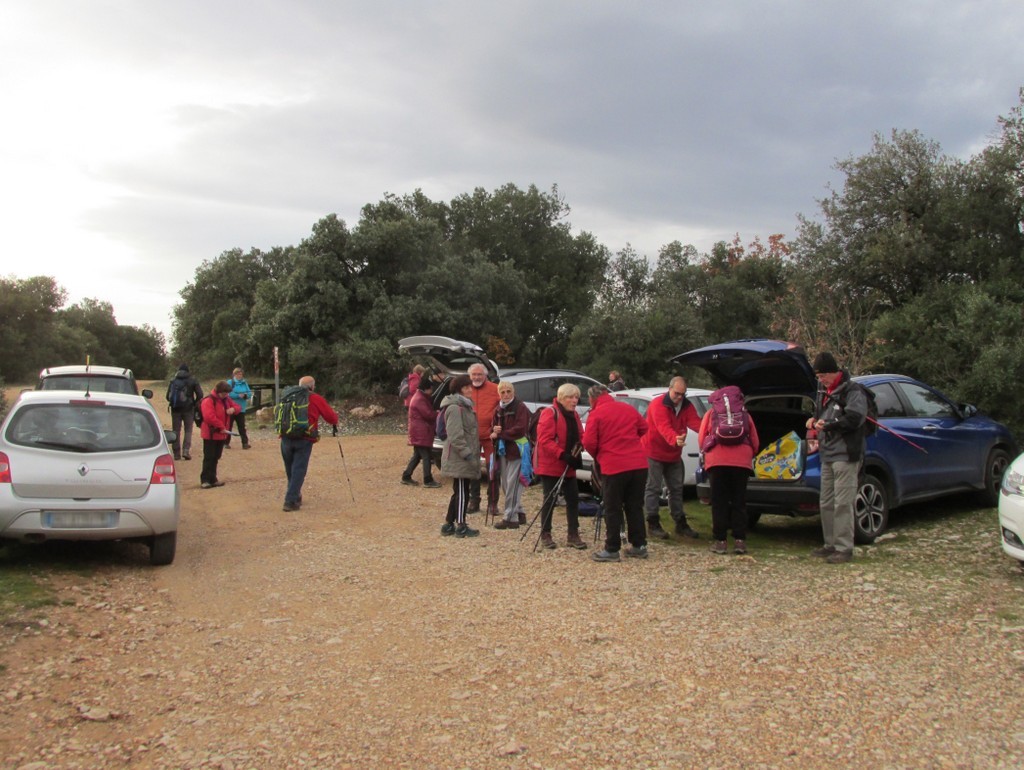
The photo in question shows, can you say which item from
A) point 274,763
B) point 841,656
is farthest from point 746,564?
point 274,763

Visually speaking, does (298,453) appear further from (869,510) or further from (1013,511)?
(1013,511)

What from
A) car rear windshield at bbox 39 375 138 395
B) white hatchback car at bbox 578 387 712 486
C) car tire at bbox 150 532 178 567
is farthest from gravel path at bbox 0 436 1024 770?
car rear windshield at bbox 39 375 138 395

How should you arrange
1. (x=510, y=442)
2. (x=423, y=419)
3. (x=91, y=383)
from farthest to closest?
(x=91, y=383)
(x=423, y=419)
(x=510, y=442)

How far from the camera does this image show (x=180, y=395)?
1523cm

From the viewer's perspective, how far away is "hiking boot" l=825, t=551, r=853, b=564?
7535mm

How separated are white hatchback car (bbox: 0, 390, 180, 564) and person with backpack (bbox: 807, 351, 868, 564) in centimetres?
603

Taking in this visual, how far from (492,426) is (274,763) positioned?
6.04 meters

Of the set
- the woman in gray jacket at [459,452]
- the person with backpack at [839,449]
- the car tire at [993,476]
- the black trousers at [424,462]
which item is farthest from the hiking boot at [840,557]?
the black trousers at [424,462]

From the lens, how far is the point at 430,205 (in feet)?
114

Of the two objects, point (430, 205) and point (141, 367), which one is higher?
point (430, 205)

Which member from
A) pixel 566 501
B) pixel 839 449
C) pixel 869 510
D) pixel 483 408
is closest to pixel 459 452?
pixel 483 408

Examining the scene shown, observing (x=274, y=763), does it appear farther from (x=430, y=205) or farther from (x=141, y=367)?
(x=141, y=367)

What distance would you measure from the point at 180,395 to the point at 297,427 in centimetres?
584

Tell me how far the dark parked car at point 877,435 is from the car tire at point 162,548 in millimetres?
5324
